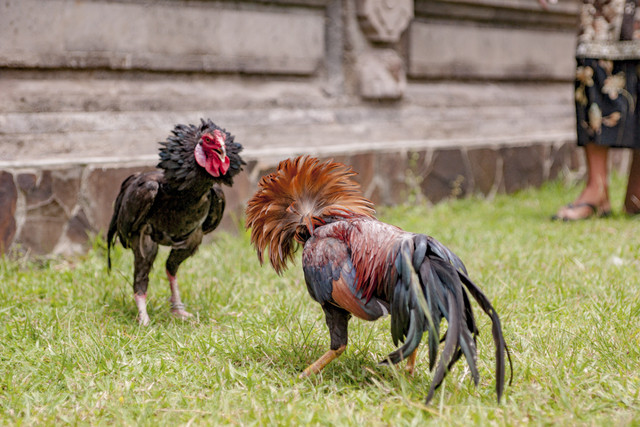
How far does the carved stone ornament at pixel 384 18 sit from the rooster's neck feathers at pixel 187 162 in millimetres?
3409

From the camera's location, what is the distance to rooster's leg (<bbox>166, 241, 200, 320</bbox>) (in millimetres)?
3748

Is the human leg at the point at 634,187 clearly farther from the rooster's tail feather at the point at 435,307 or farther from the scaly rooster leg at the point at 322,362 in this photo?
the scaly rooster leg at the point at 322,362

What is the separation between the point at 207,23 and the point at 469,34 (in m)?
3.24

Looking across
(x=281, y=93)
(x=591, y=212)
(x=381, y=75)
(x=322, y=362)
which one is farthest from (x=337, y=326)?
(x=591, y=212)

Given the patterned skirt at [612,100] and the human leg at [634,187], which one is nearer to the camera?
the patterned skirt at [612,100]

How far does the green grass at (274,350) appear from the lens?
2449 millimetres

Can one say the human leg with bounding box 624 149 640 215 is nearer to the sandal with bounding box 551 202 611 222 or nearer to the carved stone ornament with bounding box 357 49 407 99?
the sandal with bounding box 551 202 611 222

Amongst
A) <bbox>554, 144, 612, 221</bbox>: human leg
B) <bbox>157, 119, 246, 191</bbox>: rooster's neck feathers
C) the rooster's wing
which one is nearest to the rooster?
<bbox>157, 119, 246, 191</bbox>: rooster's neck feathers

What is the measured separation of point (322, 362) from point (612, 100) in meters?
4.56

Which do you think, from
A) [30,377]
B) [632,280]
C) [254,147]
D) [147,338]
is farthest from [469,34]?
[30,377]

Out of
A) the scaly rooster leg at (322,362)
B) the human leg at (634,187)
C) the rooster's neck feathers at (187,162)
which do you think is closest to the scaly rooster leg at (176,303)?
the rooster's neck feathers at (187,162)

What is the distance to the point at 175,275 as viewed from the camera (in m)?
3.82

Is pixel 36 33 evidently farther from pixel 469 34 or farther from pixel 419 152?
pixel 469 34

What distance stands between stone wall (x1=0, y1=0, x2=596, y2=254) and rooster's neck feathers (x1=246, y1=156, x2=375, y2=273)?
2.41 m
